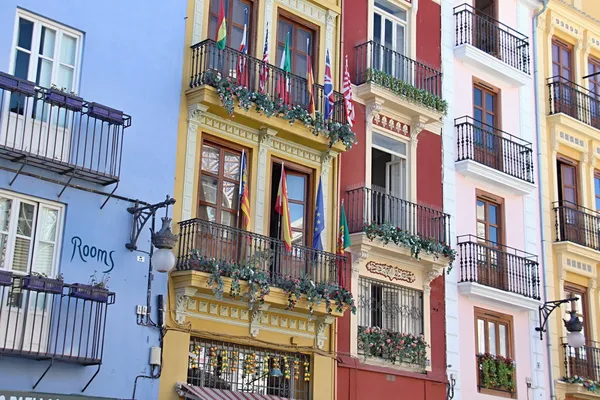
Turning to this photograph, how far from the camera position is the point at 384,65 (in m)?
20.4

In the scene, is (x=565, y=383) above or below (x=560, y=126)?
below

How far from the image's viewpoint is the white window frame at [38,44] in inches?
561

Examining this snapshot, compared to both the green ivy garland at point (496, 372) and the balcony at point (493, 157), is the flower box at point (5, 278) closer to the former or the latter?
the green ivy garland at point (496, 372)

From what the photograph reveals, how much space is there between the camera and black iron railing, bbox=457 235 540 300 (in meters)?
20.6

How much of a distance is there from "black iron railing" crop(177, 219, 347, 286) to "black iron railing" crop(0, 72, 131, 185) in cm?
179

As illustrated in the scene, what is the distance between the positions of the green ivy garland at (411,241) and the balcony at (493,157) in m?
2.43

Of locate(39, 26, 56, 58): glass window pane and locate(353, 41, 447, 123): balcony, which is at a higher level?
locate(353, 41, 447, 123): balcony

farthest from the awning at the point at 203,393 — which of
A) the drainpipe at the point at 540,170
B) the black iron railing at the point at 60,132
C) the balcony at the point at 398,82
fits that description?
the drainpipe at the point at 540,170

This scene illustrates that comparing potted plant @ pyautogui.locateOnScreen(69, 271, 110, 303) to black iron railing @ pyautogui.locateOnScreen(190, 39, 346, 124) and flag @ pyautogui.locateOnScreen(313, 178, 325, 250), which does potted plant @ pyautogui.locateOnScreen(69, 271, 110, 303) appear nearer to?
black iron railing @ pyautogui.locateOnScreen(190, 39, 346, 124)

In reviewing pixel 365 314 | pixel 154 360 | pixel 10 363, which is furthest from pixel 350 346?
pixel 10 363

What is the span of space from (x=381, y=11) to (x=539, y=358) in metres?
8.82

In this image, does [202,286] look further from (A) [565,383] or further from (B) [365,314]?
(A) [565,383]

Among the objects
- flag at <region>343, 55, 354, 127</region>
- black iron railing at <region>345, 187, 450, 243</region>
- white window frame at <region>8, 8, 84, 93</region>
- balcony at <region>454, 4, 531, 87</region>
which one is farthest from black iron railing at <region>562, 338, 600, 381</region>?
white window frame at <region>8, 8, 84, 93</region>

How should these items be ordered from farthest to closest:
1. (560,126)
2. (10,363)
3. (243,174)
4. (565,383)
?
1. (560,126)
2. (565,383)
3. (243,174)
4. (10,363)
